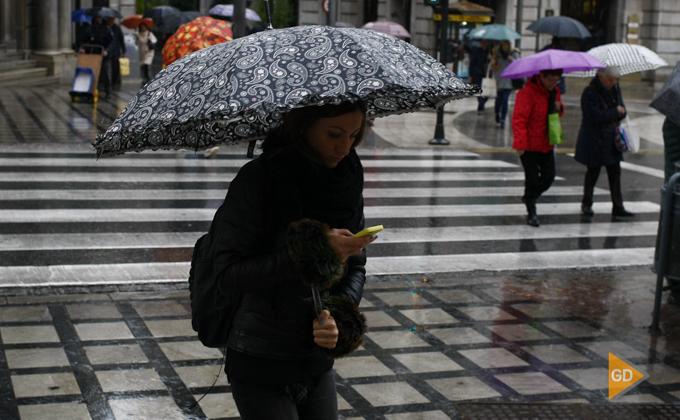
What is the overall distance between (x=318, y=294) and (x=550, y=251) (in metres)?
6.19

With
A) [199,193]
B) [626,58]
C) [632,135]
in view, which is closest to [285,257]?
[199,193]

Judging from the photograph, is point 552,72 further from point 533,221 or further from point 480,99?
point 480,99

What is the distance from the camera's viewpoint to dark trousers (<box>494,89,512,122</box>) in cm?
1928

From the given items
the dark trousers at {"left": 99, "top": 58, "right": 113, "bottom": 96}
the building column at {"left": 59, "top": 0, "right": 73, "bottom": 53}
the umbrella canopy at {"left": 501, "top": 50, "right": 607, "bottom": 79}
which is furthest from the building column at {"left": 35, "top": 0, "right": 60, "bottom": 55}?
the umbrella canopy at {"left": 501, "top": 50, "right": 607, "bottom": 79}

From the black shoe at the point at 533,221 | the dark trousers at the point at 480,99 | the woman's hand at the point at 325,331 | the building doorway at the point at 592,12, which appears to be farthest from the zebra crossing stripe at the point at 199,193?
the building doorway at the point at 592,12

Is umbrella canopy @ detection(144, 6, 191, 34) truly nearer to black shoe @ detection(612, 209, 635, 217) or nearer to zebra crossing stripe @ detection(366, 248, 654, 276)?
black shoe @ detection(612, 209, 635, 217)

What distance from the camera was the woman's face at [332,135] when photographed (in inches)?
103

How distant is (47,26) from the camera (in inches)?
993

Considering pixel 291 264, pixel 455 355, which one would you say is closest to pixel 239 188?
pixel 291 264

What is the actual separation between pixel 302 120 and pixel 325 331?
25.1 inches

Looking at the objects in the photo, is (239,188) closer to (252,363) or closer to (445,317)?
(252,363)

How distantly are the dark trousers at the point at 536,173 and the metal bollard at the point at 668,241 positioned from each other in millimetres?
3387

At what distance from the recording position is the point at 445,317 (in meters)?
6.06

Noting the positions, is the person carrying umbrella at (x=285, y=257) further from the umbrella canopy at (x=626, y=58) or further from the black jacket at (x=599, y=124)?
the umbrella canopy at (x=626, y=58)
